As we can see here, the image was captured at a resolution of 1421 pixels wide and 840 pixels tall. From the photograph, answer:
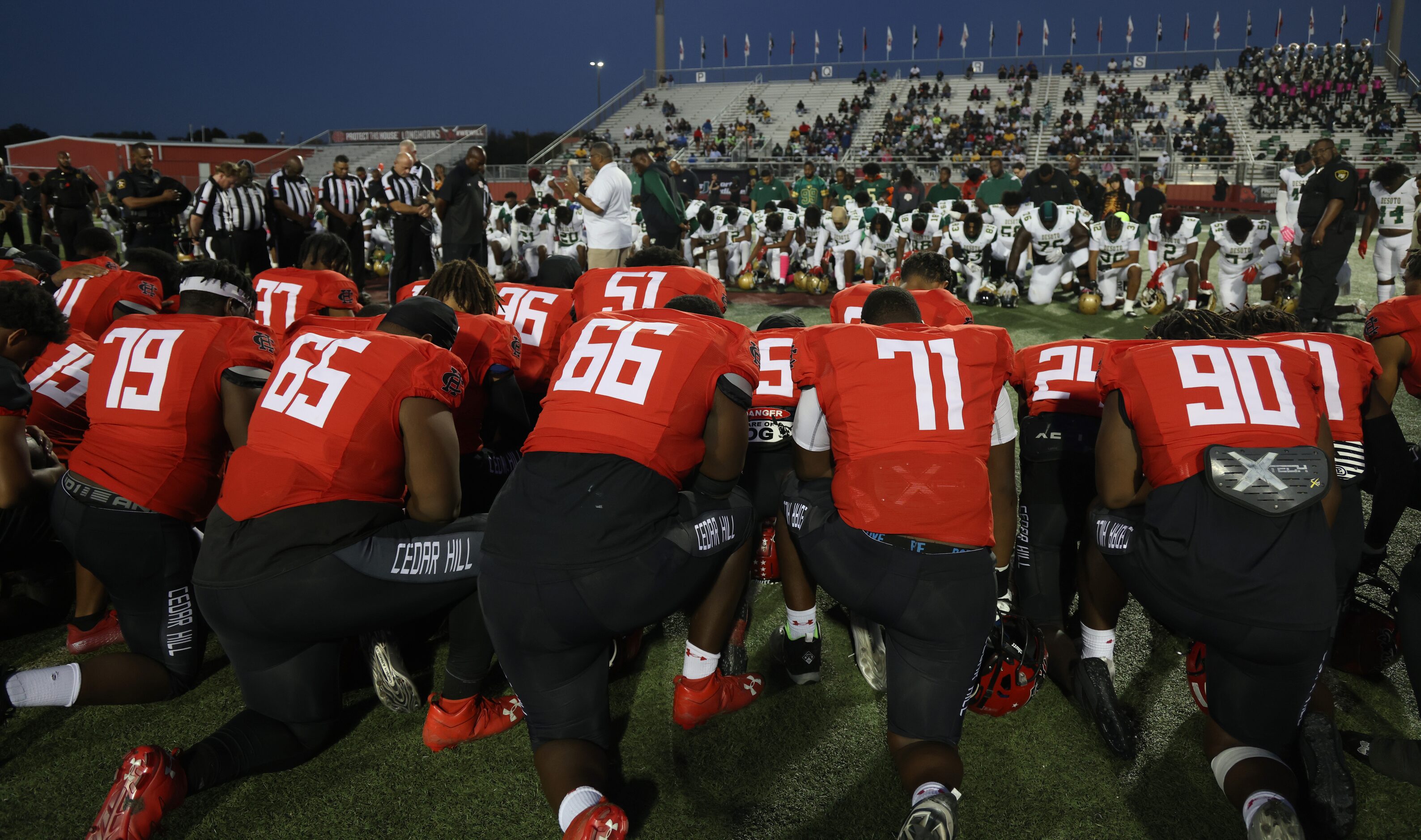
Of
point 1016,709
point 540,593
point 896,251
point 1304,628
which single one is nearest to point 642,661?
point 540,593

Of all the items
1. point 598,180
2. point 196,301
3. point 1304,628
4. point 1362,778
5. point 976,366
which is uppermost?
point 598,180

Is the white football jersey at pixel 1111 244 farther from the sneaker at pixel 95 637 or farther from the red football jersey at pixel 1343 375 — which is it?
the sneaker at pixel 95 637

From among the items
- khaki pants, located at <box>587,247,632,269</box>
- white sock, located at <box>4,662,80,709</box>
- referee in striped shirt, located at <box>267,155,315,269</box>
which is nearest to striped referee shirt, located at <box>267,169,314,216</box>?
referee in striped shirt, located at <box>267,155,315,269</box>

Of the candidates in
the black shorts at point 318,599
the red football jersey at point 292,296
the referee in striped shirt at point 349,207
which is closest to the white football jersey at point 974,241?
the referee in striped shirt at point 349,207

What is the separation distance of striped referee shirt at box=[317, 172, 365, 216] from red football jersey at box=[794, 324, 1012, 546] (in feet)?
30.8

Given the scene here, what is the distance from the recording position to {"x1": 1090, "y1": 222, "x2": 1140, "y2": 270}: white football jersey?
1063cm

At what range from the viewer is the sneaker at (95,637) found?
3.53m

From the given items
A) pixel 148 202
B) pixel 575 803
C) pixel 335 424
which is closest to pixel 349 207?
pixel 148 202

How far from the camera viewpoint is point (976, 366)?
2.72m

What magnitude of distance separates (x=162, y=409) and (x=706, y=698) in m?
2.23

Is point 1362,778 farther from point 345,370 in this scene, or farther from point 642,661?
point 345,370

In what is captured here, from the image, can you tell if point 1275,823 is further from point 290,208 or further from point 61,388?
point 290,208

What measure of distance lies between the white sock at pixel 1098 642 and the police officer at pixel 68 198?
13.0m

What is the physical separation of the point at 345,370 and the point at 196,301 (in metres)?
1.24
